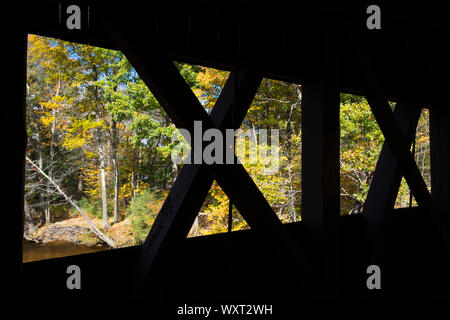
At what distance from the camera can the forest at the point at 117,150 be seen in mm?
9875

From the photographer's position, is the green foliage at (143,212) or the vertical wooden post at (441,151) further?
the green foliage at (143,212)

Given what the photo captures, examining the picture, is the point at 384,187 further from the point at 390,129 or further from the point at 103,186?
the point at 103,186

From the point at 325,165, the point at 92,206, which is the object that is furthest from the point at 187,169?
the point at 92,206

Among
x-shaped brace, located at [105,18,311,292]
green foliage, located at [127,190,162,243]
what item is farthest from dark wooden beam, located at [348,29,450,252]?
green foliage, located at [127,190,162,243]

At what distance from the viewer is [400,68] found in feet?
9.39

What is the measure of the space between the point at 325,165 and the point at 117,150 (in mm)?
10503

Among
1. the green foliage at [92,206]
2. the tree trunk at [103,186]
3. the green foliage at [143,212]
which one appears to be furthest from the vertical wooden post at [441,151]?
the green foliage at [92,206]

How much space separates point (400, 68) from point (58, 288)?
3.02 m

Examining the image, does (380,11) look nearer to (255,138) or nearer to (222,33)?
(222,33)

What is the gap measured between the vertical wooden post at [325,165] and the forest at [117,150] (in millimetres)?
7291

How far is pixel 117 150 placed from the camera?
11500mm

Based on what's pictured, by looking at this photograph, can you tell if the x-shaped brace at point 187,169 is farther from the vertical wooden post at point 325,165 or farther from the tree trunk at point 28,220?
the tree trunk at point 28,220

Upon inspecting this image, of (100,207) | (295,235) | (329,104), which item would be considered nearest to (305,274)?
(295,235)

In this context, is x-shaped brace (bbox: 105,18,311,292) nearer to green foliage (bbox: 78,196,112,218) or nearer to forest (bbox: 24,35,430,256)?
forest (bbox: 24,35,430,256)
